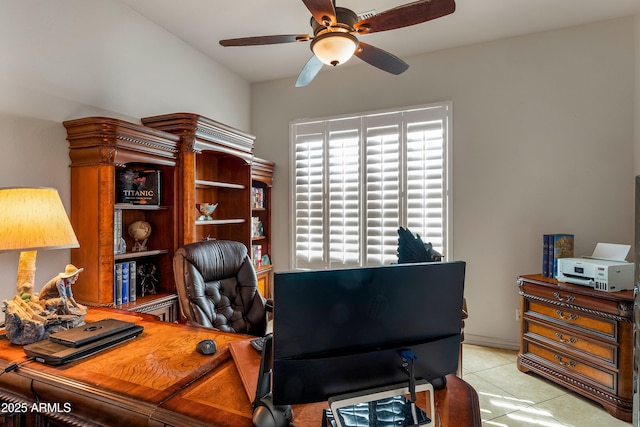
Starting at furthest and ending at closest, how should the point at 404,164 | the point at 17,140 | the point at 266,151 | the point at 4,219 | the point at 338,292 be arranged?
the point at 266,151 → the point at 404,164 → the point at 17,140 → the point at 4,219 → the point at 338,292

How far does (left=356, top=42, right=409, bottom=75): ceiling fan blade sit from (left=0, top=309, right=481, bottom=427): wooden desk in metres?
1.94

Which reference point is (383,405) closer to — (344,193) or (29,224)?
(29,224)

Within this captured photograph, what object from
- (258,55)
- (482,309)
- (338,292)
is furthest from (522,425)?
(258,55)

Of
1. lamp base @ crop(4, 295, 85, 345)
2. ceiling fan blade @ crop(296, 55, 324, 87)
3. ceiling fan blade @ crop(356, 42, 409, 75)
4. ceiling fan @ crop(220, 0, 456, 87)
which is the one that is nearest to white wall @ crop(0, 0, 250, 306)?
lamp base @ crop(4, 295, 85, 345)

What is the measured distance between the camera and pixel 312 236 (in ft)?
13.4

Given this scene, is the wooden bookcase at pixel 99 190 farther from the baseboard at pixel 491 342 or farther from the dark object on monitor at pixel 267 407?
the baseboard at pixel 491 342

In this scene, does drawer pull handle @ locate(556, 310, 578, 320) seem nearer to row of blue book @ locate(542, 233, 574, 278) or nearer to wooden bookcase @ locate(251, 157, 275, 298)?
row of blue book @ locate(542, 233, 574, 278)

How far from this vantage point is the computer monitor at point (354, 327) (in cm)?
87

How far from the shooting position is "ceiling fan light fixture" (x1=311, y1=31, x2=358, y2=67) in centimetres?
198

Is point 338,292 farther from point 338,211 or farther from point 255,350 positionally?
point 338,211

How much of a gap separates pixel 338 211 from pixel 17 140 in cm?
277

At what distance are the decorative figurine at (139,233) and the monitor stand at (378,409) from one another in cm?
226

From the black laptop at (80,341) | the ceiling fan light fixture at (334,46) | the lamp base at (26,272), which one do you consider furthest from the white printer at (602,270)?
the lamp base at (26,272)

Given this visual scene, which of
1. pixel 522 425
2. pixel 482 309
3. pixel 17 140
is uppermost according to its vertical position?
pixel 17 140
